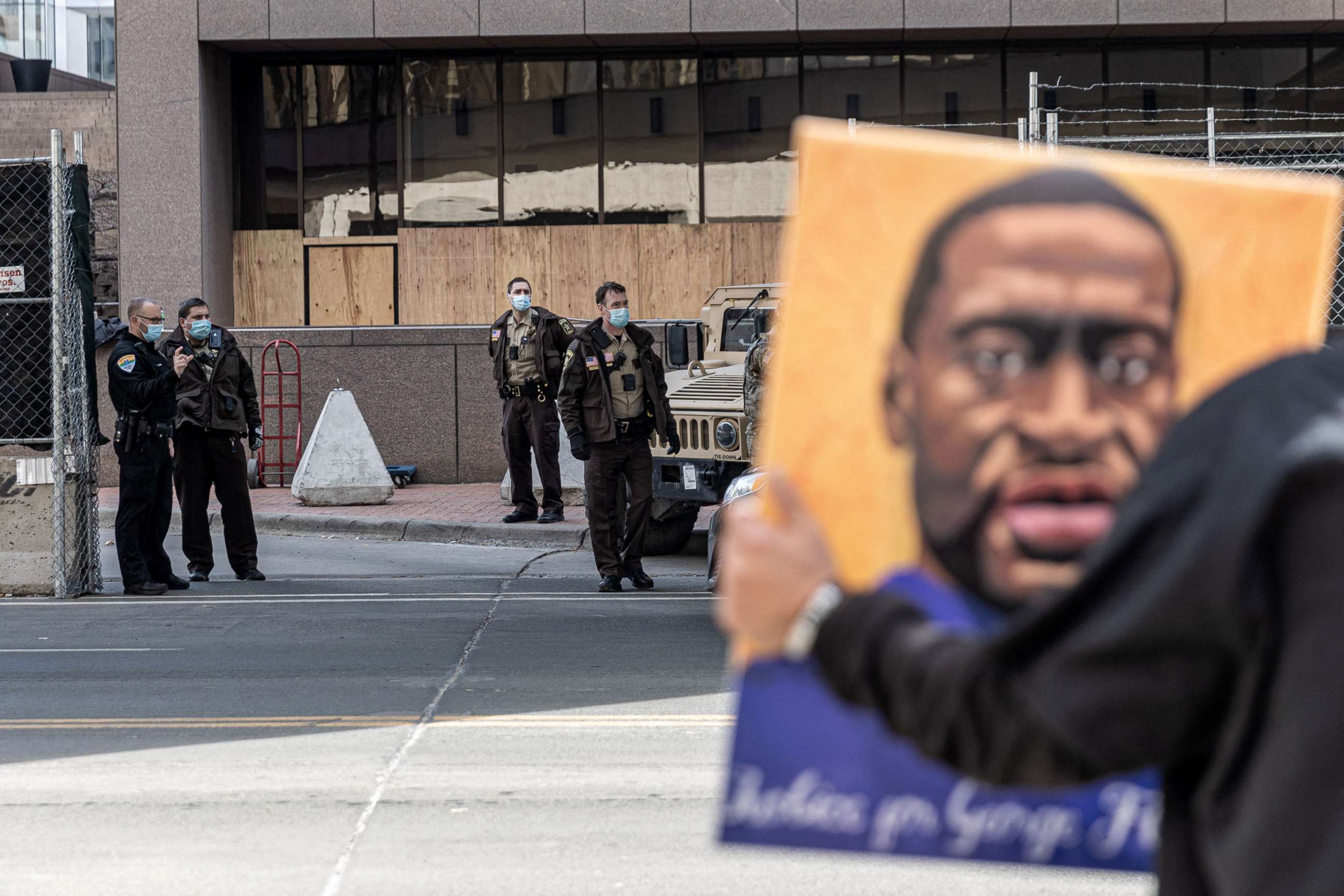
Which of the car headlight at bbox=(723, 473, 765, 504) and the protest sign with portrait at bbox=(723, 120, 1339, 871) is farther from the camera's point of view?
the car headlight at bbox=(723, 473, 765, 504)

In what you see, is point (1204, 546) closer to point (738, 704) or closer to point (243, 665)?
point (738, 704)

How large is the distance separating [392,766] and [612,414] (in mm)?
4754

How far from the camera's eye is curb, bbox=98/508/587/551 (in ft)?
45.2

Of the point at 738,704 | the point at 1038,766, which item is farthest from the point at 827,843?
the point at 1038,766

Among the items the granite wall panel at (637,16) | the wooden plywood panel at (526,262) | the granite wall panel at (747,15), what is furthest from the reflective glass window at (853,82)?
the wooden plywood panel at (526,262)

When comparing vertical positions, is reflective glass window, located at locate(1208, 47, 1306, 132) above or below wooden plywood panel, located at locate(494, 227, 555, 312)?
above

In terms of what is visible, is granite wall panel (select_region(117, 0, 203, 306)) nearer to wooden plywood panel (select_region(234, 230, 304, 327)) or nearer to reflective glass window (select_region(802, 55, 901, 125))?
wooden plywood panel (select_region(234, 230, 304, 327))

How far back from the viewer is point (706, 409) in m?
11.5

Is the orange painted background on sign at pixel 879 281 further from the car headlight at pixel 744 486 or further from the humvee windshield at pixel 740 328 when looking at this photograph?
the humvee windshield at pixel 740 328

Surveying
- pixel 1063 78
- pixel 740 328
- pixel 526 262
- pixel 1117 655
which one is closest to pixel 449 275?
pixel 526 262

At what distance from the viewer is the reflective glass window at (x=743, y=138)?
802 inches

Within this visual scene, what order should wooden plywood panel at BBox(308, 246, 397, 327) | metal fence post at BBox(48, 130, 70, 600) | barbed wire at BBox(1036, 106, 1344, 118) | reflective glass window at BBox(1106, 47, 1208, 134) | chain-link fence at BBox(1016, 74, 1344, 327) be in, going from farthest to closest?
wooden plywood panel at BBox(308, 246, 397, 327) < reflective glass window at BBox(1106, 47, 1208, 134) < barbed wire at BBox(1036, 106, 1344, 118) < chain-link fence at BBox(1016, 74, 1344, 327) < metal fence post at BBox(48, 130, 70, 600)

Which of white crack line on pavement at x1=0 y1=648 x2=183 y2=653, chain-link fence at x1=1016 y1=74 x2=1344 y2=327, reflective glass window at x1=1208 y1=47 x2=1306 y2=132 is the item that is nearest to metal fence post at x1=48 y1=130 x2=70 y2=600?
white crack line on pavement at x1=0 y1=648 x2=183 y2=653

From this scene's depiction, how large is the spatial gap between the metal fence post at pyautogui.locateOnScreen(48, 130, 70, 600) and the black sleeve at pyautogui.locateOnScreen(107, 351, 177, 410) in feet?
1.24
